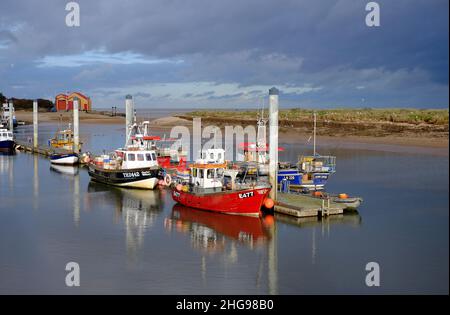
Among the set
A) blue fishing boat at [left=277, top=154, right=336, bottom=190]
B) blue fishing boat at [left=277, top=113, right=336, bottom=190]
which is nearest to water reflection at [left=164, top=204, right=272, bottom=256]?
blue fishing boat at [left=277, top=113, right=336, bottom=190]

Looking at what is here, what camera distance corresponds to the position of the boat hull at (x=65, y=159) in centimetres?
4725

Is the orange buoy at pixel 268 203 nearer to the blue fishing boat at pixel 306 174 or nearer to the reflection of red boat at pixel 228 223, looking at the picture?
the reflection of red boat at pixel 228 223

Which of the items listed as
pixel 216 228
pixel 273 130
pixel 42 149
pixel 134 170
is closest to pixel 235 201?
pixel 216 228

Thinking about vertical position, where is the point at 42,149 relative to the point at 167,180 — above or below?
above

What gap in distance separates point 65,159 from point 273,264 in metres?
31.3

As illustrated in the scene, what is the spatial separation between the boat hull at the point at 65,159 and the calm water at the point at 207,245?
12.1 m

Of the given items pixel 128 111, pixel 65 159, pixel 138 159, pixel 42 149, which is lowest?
pixel 65 159

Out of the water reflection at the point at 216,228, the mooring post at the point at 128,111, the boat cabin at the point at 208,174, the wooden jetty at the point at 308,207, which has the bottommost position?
the water reflection at the point at 216,228

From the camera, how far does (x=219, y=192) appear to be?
26609 mm

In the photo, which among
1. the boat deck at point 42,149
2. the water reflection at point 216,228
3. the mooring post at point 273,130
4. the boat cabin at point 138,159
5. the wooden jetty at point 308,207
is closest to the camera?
the water reflection at point 216,228

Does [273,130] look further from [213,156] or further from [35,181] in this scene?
[35,181]

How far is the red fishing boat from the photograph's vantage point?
25.9 m

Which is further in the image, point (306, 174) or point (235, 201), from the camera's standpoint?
point (306, 174)

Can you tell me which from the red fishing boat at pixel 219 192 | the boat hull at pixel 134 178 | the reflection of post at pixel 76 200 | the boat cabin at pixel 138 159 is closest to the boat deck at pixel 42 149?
the reflection of post at pixel 76 200
